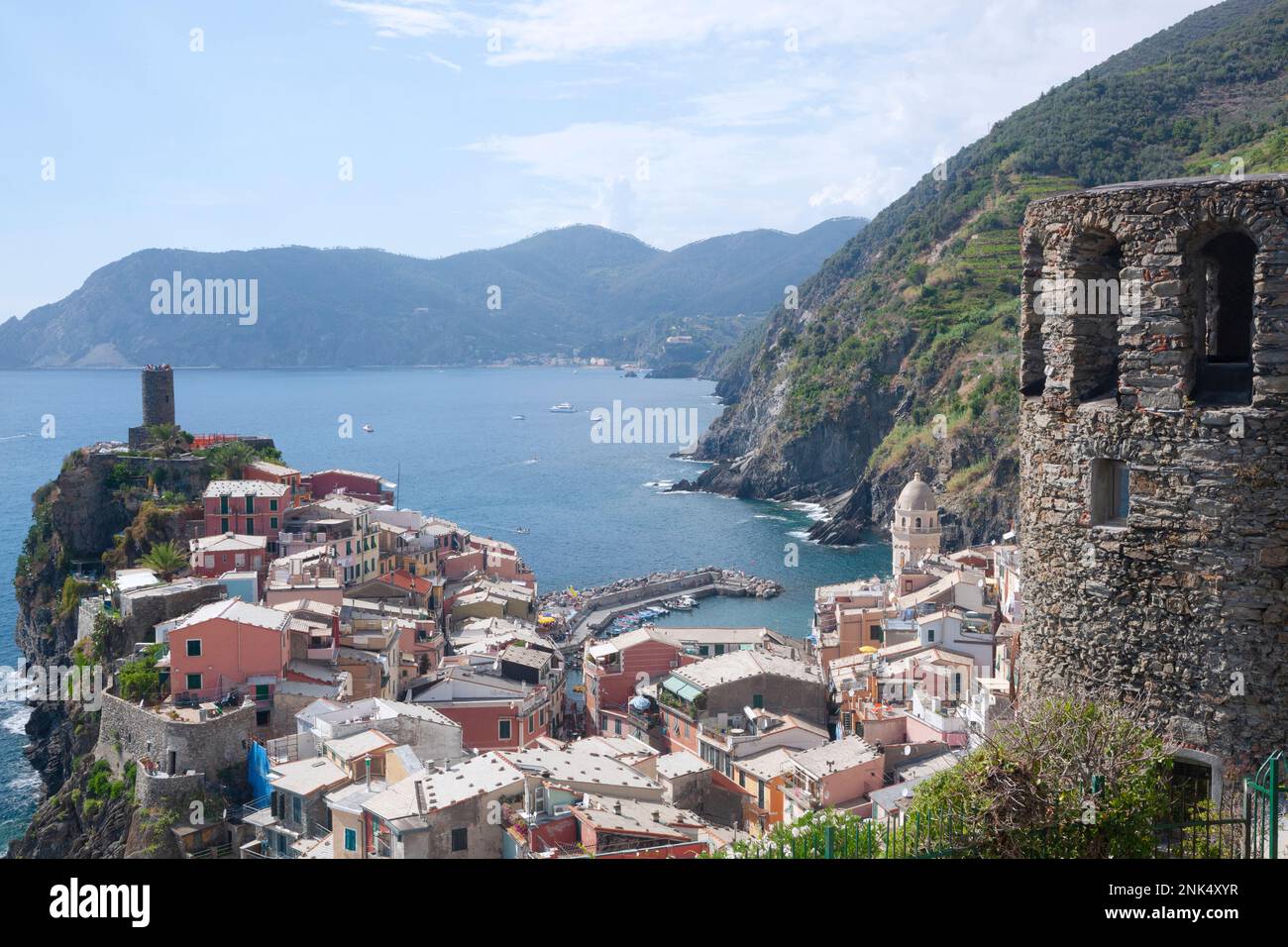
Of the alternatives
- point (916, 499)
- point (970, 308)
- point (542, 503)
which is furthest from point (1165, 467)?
point (970, 308)

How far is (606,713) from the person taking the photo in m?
44.1

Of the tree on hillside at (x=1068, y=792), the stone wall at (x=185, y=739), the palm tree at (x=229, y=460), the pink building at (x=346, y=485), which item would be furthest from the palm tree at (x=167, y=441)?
the tree on hillside at (x=1068, y=792)

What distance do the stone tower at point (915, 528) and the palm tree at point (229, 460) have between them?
114 feet

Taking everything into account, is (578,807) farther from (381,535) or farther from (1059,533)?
(381,535)

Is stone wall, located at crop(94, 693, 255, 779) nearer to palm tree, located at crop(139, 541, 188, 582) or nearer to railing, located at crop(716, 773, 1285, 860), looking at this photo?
palm tree, located at crop(139, 541, 188, 582)

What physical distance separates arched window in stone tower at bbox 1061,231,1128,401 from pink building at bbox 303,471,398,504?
6047 centimetres

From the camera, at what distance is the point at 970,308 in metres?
113

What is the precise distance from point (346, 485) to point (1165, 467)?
64.2 metres

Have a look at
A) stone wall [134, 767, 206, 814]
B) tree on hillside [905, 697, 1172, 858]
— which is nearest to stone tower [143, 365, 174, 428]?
stone wall [134, 767, 206, 814]

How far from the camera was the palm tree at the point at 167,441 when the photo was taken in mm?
63875

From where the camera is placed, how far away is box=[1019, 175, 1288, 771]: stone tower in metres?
8.98
